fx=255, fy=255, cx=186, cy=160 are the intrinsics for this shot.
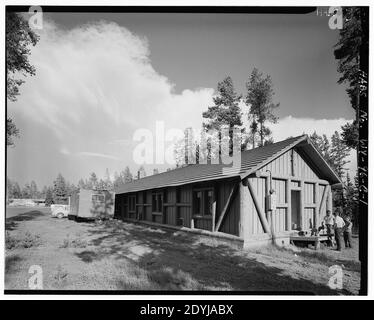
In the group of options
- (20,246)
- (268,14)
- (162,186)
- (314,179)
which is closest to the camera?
(268,14)

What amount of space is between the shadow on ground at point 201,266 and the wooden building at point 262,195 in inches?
54.1

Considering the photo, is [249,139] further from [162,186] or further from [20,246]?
[20,246]

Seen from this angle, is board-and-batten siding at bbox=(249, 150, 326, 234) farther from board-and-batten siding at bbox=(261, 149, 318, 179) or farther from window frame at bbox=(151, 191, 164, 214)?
window frame at bbox=(151, 191, 164, 214)

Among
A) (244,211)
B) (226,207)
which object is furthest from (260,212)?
(226,207)

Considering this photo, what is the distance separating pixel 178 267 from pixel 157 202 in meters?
11.1

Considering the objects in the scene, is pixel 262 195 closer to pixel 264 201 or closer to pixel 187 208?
pixel 264 201

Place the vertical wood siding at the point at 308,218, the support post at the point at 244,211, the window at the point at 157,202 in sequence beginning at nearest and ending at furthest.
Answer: the support post at the point at 244,211, the vertical wood siding at the point at 308,218, the window at the point at 157,202

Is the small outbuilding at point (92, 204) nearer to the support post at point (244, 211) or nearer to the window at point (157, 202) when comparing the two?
the window at point (157, 202)

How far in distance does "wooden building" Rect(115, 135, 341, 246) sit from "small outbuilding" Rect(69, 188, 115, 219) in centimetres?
899

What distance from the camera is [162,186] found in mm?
16656

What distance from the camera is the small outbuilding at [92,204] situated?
21.8 meters

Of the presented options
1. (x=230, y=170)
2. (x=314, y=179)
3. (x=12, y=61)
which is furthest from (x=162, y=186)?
(x=12, y=61)

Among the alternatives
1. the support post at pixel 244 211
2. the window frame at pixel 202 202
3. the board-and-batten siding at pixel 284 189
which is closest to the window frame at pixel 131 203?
the window frame at pixel 202 202
